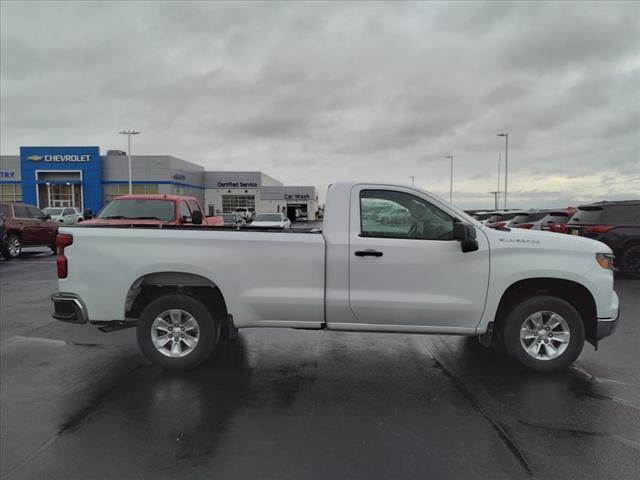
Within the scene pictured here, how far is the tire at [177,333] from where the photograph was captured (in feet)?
15.7

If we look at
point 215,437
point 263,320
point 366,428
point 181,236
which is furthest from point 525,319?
point 181,236

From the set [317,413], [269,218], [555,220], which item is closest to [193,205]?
[317,413]

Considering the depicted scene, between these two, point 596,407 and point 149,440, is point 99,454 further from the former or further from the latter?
point 596,407

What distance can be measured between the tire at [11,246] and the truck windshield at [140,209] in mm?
8796

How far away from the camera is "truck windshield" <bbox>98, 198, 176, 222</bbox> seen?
9789 mm

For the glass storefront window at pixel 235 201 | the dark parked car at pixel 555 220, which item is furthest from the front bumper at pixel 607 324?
the glass storefront window at pixel 235 201

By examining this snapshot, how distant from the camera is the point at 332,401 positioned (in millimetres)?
4133

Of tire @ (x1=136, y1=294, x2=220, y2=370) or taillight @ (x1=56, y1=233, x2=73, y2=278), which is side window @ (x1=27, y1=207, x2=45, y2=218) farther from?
tire @ (x1=136, y1=294, x2=220, y2=370)

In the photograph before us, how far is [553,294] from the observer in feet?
16.0

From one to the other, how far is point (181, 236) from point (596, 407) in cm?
425

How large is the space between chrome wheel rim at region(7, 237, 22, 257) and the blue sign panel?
4351cm

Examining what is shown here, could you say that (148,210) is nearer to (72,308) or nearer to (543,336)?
(72,308)

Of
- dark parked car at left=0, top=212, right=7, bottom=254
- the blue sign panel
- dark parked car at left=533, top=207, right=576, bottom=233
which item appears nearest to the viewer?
dark parked car at left=533, top=207, right=576, bottom=233

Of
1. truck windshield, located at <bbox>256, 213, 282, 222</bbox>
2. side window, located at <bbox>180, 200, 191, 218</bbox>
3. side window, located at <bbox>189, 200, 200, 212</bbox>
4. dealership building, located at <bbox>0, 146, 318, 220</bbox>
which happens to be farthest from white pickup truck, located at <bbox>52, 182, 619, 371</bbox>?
dealership building, located at <bbox>0, 146, 318, 220</bbox>
